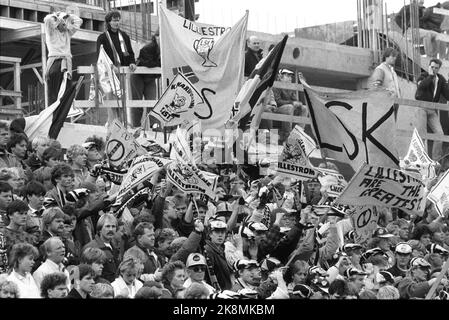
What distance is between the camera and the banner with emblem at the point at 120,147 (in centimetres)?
1975

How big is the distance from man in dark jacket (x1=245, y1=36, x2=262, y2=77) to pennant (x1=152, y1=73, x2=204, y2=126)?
3820 mm

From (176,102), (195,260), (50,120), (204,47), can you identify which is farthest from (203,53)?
(195,260)

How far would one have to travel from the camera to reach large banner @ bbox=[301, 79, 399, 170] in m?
20.1

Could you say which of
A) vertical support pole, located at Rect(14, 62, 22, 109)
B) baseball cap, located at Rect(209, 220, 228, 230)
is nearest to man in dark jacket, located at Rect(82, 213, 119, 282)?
baseball cap, located at Rect(209, 220, 228, 230)

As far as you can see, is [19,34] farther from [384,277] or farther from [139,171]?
[384,277]

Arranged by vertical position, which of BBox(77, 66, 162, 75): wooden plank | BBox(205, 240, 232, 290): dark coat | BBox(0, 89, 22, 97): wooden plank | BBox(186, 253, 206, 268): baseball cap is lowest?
BBox(205, 240, 232, 290): dark coat

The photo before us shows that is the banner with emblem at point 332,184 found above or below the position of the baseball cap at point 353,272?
above

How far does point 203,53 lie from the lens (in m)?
24.9

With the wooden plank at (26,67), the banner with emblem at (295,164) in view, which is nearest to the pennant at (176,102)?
the banner with emblem at (295,164)

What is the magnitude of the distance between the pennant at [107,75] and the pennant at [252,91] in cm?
214

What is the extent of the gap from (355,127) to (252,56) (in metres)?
6.26

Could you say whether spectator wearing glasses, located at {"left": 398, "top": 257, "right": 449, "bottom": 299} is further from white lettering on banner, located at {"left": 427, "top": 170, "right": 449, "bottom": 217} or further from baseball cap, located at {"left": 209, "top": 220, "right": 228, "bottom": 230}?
baseball cap, located at {"left": 209, "top": 220, "right": 228, "bottom": 230}

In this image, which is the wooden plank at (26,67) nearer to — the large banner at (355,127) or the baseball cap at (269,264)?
the large banner at (355,127)

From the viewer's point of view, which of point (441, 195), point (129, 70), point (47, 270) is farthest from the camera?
point (129, 70)
